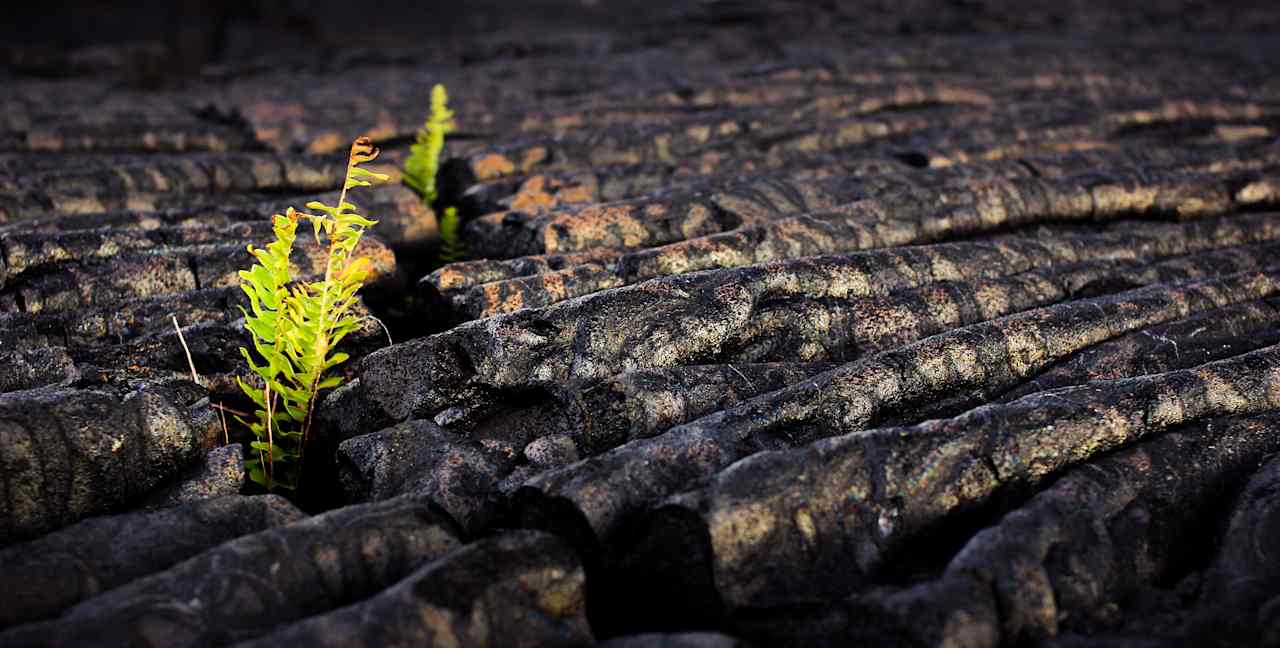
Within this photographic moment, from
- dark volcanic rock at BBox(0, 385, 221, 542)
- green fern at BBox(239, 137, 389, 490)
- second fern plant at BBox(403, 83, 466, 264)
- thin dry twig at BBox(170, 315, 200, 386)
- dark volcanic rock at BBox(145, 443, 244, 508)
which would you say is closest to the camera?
dark volcanic rock at BBox(0, 385, 221, 542)

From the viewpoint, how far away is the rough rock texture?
3793 mm

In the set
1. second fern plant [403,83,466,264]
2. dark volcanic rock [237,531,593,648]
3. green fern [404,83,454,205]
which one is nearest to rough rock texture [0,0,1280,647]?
dark volcanic rock [237,531,593,648]

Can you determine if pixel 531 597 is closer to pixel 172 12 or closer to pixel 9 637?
pixel 9 637

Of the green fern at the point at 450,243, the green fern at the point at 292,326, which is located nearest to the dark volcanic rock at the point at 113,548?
the green fern at the point at 292,326

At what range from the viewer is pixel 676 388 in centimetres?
511

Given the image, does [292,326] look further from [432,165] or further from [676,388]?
[432,165]

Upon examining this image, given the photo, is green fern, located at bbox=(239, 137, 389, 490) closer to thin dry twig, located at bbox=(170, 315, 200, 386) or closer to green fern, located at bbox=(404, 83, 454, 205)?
thin dry twig, located at bbox=(170, 315, 200, 386)

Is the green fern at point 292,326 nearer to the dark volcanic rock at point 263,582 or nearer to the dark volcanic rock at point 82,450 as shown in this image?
the dark volcanic rock at point 82,450

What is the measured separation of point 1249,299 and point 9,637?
22.6 ft

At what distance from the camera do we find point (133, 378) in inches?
203

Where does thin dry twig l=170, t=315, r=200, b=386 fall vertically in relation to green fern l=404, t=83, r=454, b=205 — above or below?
below

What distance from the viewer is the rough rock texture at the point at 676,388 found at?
3793 millimetres

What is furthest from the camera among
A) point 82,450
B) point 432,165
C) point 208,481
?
point 432,165

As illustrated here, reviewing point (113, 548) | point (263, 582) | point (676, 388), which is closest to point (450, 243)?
point (676, 388)
